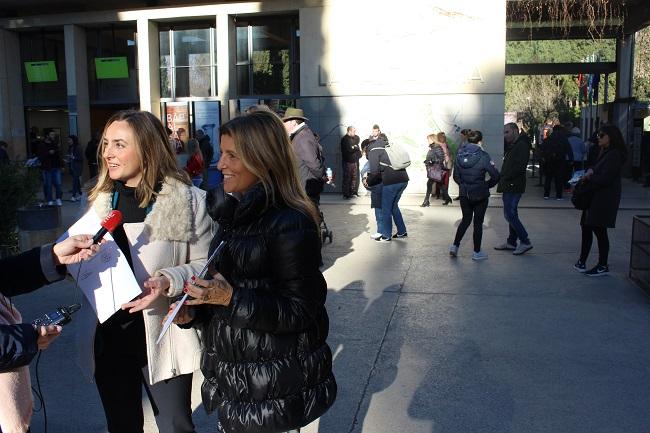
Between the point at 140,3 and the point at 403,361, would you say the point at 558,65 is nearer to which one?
the point at 140,3

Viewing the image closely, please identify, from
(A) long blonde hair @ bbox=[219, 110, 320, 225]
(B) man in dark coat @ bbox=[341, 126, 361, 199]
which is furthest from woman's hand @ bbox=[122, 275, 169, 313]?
(B) man in dark coat @ bbox=[341, 126, 361, 199]

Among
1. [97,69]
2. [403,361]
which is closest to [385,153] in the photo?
[403,361]

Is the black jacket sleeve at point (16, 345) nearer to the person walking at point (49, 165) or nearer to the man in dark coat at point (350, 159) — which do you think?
the man in dark coat at point (350, 159)

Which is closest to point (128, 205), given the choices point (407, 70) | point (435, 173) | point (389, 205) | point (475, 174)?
point (475, 174)

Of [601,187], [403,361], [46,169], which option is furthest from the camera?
[46,169]

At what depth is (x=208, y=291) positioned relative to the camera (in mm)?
1984

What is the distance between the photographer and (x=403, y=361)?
4828 mm

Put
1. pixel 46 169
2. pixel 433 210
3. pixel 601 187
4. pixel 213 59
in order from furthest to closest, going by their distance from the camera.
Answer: pixel 213 59 < pixel 46 169 < pixel 433 210 < pixel 601 187

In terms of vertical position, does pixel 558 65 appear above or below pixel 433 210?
above

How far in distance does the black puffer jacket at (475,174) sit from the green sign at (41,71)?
17.9 meters

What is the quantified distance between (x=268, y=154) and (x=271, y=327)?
0.65 meters

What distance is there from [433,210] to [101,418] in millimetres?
10513

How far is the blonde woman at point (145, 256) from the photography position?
262 centimetres

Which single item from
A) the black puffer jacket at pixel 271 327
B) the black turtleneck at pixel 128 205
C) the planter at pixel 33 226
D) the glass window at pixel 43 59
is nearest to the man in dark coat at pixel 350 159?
the planter at pixel 33 226
